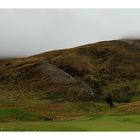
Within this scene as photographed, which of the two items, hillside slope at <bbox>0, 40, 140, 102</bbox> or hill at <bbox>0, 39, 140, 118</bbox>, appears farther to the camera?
hillside slope at <bbox>0, 40, 140, 102</bbox>

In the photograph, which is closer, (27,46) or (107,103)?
(107,103)

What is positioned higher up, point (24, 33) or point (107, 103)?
point (24, 33)

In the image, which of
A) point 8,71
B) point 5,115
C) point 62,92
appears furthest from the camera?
point 8,71

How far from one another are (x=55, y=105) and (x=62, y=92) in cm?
698

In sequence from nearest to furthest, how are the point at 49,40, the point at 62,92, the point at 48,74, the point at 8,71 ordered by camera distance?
the point at 62,92
the point at 48,74
the point at 8,71
the point at 49,40

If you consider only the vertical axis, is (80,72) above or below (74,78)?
above

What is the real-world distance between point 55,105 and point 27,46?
2923 cm

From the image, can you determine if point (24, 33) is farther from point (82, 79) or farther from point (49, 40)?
point (82, 79)

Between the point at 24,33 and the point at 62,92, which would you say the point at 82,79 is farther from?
the point at 24,33

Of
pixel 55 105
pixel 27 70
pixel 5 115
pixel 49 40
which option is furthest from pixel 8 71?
pixel 5 115

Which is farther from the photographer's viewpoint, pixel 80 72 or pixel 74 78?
pixel 80 72

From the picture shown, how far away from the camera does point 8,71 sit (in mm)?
80938

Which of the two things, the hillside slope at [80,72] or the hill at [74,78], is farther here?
the hillside slope at [80,72]

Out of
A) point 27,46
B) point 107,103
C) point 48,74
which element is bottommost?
point 107,103
